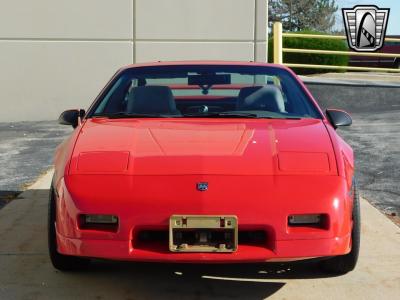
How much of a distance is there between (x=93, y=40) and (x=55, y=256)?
8937mm

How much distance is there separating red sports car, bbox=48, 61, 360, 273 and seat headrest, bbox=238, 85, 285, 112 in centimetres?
57

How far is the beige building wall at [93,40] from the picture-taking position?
12.2 m

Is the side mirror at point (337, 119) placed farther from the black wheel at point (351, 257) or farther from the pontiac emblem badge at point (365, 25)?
the pontiac emblem badge at point (365, 25)

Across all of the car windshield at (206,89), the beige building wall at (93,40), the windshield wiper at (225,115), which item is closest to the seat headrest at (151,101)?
the car windshield at (206,89)

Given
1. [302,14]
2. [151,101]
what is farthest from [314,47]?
[302,14]

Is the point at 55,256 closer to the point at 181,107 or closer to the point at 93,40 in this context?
the point at 181,107

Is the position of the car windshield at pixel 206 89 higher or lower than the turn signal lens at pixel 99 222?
higher

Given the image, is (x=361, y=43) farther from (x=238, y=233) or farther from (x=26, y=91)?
(x=238, y=233)

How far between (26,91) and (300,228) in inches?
394

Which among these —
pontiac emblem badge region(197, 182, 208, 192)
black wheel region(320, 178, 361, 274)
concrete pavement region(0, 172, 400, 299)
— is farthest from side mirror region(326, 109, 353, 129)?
pontiac emblem badge region(197, 182, 208, 192)

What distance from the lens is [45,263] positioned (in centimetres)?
429

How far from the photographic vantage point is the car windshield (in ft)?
15.1

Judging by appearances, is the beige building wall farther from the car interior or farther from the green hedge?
the green hedge

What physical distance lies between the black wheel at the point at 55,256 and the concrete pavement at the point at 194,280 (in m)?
0.06
